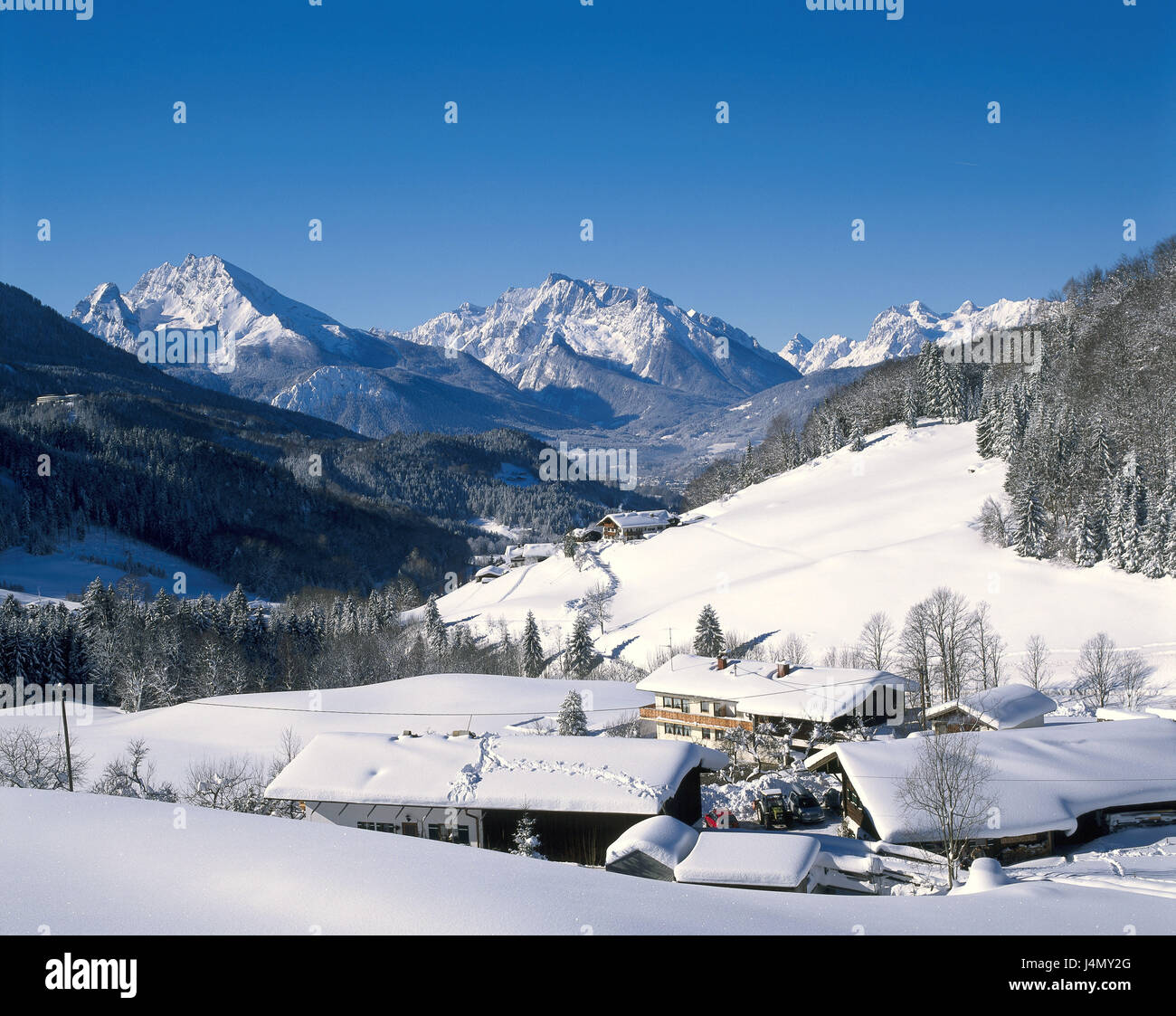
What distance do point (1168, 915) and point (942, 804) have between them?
13.7 m

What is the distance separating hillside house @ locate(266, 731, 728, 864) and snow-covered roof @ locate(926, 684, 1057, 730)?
13905mm

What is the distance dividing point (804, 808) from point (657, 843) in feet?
41.3

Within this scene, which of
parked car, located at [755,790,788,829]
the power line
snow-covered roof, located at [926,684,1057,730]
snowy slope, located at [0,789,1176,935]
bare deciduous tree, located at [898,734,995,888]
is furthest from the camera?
the power line

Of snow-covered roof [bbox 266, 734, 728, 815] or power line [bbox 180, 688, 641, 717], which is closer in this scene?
snow-covered roof [bbox 266, 734, 728, 815]

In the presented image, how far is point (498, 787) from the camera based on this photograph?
1948 centimetres

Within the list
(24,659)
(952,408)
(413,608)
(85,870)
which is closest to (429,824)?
(85,870)

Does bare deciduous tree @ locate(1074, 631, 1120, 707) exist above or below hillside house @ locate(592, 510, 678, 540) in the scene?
below

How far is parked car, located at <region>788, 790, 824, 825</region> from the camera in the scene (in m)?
24.9

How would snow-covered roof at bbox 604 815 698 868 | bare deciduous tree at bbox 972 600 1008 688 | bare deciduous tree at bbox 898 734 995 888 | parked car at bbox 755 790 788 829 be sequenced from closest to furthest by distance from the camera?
snow-covered roof at bbox 604 815 698 868
bare deciduous tree at bbox 898 734 995 888
parked car at bbox 755 790 788 829
bare deciduous tree at bbox 972 600 1008 688

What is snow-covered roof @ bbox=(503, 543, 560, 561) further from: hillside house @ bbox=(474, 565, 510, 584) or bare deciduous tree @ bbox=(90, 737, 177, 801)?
bare deciduous tree @ bbox=(90, 737, 177, 801)

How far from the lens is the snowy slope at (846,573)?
48750mm

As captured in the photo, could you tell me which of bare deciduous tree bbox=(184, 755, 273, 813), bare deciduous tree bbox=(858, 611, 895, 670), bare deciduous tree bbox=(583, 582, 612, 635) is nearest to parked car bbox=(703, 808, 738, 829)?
bare deciduous tree bbox=(184, 755, 273, 813)

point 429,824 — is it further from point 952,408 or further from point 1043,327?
point 1043,327


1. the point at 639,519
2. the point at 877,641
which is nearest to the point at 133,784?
the point at 877,641
